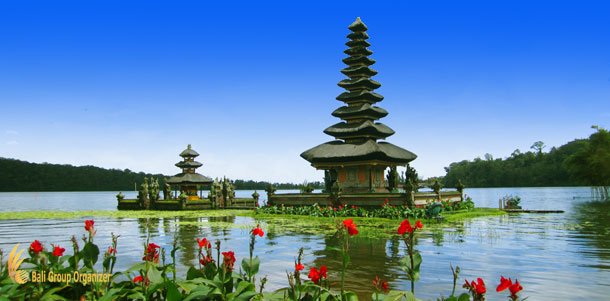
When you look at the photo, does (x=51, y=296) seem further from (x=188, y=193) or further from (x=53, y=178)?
(x=53, y=178)

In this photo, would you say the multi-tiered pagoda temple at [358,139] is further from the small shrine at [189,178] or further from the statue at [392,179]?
the small shrine at [189,178]

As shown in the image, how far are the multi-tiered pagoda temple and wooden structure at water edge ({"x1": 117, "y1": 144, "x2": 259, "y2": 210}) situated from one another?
8.51 metres

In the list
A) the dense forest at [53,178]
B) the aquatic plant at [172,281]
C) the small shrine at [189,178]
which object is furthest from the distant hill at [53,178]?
Result: the aquatic plant at [172,281]

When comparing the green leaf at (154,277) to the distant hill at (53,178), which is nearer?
the green leaf at (154,277)

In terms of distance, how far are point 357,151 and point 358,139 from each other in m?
3.31

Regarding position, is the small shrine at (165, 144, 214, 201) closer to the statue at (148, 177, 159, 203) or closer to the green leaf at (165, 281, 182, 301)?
the statue at (148, 177, 159, 203)

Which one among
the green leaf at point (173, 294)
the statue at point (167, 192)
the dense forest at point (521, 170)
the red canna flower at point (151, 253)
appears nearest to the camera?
the green leaf at point (173, 294)

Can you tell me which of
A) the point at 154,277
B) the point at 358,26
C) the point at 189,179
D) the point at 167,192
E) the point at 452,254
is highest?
the point at 358,26

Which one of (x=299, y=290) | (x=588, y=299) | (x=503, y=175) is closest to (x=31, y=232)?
(x=299, y=290)

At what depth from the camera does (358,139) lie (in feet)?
132

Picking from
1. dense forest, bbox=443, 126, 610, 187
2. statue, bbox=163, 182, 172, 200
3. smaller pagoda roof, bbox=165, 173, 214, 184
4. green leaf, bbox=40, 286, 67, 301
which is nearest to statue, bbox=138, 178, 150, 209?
statue, bbox=163, 182, 172, 200

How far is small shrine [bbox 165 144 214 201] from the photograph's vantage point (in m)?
50.1

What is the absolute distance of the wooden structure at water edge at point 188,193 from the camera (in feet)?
149


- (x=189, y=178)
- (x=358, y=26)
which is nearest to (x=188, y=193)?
(x=189, y=178)
